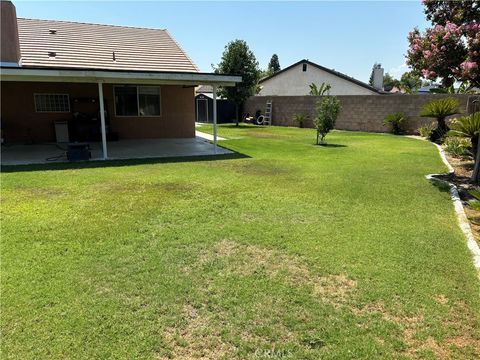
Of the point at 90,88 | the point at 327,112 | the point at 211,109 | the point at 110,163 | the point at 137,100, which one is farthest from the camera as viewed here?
the point at 211,109

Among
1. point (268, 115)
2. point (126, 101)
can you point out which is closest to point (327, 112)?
point (126, 101)

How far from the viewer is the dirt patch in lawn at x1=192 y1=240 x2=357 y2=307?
3326mm

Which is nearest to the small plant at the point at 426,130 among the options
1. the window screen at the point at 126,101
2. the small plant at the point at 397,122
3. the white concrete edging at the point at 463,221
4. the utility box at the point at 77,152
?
the small plant at the point at 397,122

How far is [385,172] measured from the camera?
852 cm

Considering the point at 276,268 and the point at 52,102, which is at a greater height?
the point at 52,102

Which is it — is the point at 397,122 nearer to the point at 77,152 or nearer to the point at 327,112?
the point at 327,112

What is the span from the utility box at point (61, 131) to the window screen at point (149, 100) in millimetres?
2827

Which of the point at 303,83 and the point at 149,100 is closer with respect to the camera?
the point at 149,100

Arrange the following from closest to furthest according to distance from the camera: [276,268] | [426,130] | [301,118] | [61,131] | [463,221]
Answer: [276,268]
[463,221]
[61,131]
[426,130]
[301,118]

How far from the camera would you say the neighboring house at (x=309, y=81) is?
30391 millimetres

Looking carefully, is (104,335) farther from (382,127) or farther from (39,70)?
(382,127)

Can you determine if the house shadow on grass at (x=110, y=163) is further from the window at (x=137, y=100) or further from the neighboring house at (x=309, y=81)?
the neighboring house at (x=309, y=81)

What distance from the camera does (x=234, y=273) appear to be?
3.62 meters

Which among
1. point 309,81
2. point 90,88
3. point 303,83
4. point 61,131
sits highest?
point 309,81
